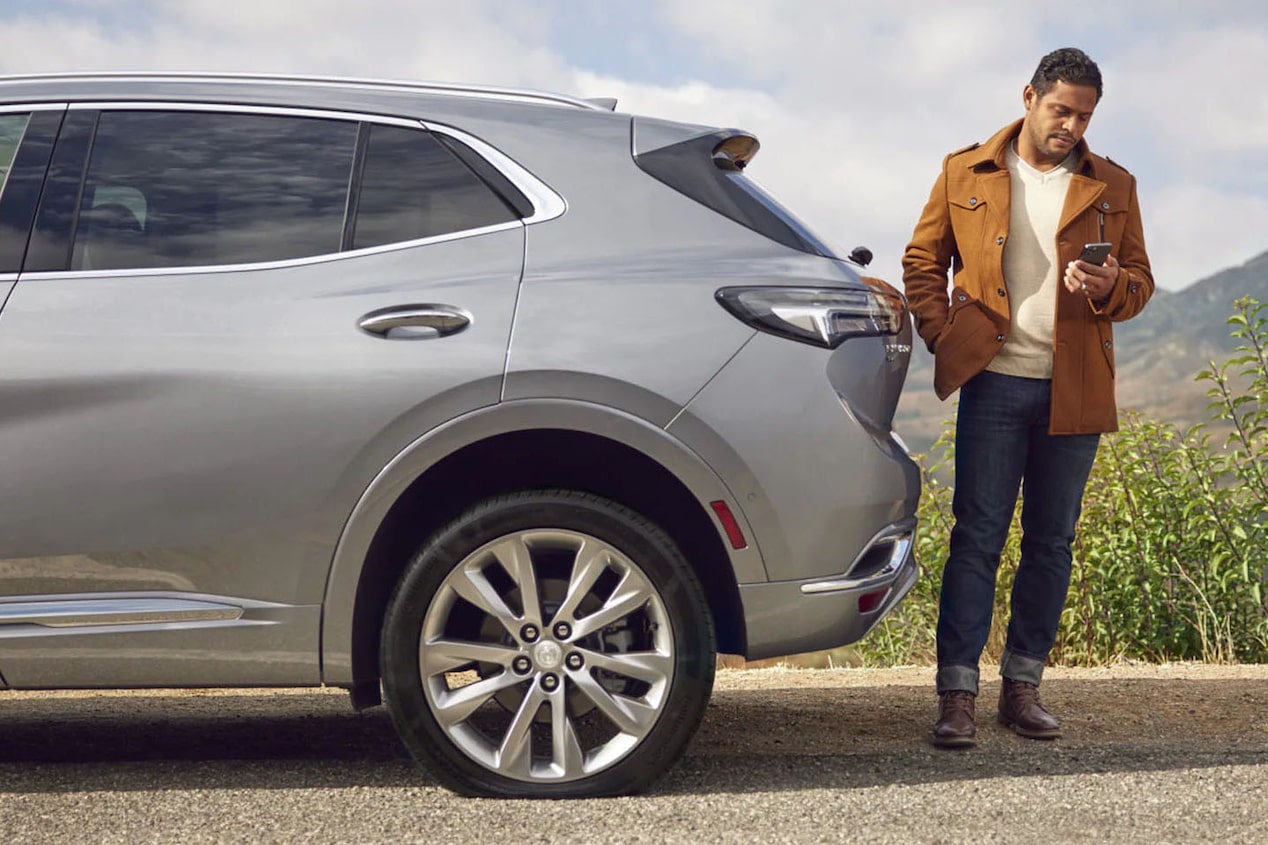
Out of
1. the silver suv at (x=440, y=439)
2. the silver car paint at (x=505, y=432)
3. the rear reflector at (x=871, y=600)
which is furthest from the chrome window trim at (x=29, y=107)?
the rear reflector at (x=871, y=600)

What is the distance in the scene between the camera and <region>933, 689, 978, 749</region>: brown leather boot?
4.51 meters

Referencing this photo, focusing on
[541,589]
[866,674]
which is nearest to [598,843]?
[541,589]

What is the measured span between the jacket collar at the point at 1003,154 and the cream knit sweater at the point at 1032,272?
0.18 feet

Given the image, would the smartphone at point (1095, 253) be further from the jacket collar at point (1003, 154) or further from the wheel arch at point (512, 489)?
the wheel arch at point (512, 489)

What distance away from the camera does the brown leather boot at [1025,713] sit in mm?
4645

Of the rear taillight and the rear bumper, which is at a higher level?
the rear taillight

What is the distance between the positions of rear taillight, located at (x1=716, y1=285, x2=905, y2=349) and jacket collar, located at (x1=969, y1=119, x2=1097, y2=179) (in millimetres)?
1137

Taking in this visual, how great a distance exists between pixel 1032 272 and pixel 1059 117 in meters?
0.50

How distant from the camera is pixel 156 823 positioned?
3.63m

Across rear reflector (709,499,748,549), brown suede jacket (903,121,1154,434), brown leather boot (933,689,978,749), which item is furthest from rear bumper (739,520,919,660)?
brown suede jacket (903,121,1154,434)

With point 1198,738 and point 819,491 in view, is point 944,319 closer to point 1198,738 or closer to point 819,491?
point 819,491

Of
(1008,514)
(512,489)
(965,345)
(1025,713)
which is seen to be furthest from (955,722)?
(512,489)

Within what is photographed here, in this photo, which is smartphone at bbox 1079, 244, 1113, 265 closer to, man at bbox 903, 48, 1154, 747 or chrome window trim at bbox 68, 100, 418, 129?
man at bbox 903, 48, 1154, 747

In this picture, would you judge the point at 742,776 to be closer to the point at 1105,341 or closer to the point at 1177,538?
the point at 1105,341
